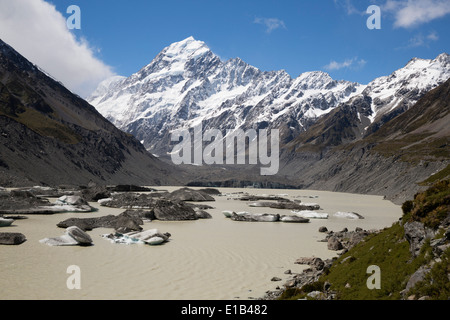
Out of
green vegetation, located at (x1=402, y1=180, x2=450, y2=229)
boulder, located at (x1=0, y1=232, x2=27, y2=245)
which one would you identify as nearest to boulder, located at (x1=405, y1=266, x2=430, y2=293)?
green vegetation, located at (x1=402, y1=180, x2=450, y2=229)

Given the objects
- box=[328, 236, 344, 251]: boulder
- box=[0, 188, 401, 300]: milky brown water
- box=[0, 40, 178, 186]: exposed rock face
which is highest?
box=[0, 40, 178, 186]: exposed rock face

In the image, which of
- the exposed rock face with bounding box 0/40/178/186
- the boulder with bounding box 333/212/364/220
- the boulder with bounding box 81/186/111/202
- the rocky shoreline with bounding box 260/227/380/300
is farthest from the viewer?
the exposed rock face with bounding box 0/40/178/186

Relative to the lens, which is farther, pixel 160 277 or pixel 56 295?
pixel 160 277

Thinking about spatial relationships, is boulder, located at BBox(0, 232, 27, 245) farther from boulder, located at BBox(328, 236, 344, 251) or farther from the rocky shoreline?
boulder, located at BBox(328, 236, 344, 251)

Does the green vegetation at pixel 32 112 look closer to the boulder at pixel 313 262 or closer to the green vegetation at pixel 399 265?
the boulder at pixel 313 262

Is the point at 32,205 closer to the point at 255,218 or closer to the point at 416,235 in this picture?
the point at 255,218

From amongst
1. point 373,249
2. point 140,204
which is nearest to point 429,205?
point 373,249

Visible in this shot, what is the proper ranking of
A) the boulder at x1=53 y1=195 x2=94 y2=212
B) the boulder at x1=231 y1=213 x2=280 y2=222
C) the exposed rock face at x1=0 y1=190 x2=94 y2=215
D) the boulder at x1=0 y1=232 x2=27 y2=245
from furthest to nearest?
the boulder at x1=53 y1=195 x2=94 y2=212
the boulder at x1=231 y1=213 x2=280 y2=222
the exposed rock face at x1=0 y1=190 x2=94 y2=215
the boulder at x1=0 y1=232 x2=27 y2=245

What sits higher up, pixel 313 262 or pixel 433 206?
pixel 433 206

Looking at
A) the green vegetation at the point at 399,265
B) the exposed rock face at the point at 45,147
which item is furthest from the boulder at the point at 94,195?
the green vegetation at the point at 399,265

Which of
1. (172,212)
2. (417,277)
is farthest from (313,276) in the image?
(172,212)
